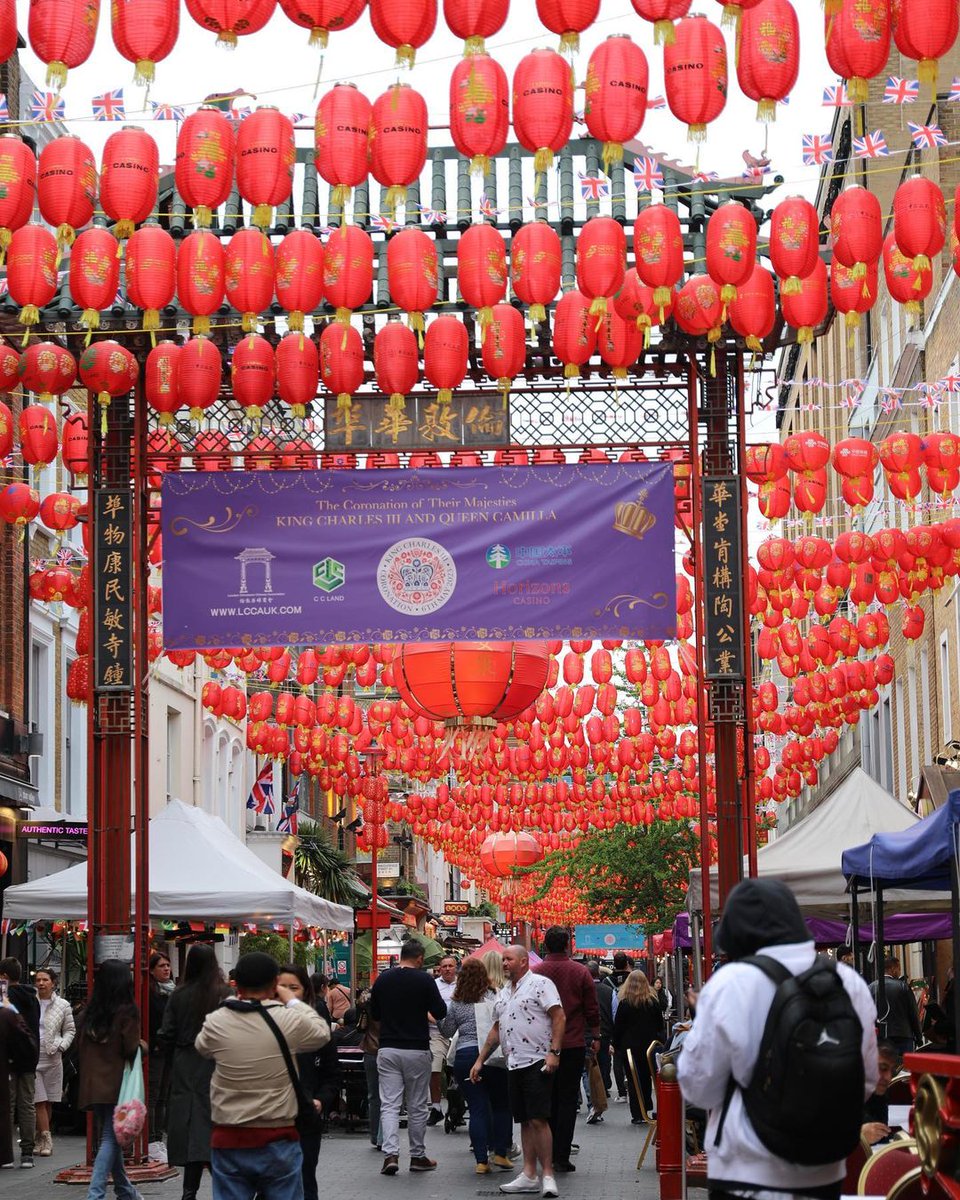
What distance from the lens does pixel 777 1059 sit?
6.50 m

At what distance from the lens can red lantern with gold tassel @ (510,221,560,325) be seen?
14.3m

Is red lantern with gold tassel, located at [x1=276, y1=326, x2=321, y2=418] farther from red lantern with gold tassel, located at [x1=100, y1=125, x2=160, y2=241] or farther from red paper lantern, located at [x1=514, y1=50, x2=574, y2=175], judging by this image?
red paper lantern, located at [x1=514, y1=50, x2=574, y2=175]

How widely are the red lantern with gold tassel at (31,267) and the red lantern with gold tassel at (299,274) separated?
5.52 ft

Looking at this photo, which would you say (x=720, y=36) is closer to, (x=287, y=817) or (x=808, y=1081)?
(x=808, y=1081)

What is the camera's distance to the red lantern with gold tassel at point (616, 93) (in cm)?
1222

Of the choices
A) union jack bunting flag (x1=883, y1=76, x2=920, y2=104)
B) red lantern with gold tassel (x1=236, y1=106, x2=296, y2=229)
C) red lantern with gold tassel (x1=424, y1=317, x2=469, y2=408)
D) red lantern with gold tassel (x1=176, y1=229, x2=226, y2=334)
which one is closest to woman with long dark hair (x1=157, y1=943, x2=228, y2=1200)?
red lantern with gold tassel (x1=176, y1=229, x2=226, y2=334)

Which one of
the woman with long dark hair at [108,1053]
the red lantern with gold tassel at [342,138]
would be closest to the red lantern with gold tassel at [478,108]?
the red lantern with gold tassel at [342,138]

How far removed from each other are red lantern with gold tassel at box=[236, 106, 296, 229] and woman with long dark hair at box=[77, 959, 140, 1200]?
5.26 m

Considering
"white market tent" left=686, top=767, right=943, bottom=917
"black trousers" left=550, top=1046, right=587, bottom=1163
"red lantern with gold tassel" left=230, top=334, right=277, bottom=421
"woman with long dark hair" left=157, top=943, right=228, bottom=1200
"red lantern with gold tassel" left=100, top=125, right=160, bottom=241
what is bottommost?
"black trousers" left=550, top=1046, right=587, bottom=1163

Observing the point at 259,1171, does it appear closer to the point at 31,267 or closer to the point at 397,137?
the point at 397,137

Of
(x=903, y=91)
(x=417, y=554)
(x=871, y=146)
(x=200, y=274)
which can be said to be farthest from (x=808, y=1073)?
(x=417, y=554)

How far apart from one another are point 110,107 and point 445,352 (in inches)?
137

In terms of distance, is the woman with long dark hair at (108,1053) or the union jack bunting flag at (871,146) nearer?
the woman with long dark hair at (108,1053)

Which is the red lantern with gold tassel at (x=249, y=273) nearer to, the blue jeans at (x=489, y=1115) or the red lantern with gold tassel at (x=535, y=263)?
the red lantern with gold tassel at (x=535, y=263)
